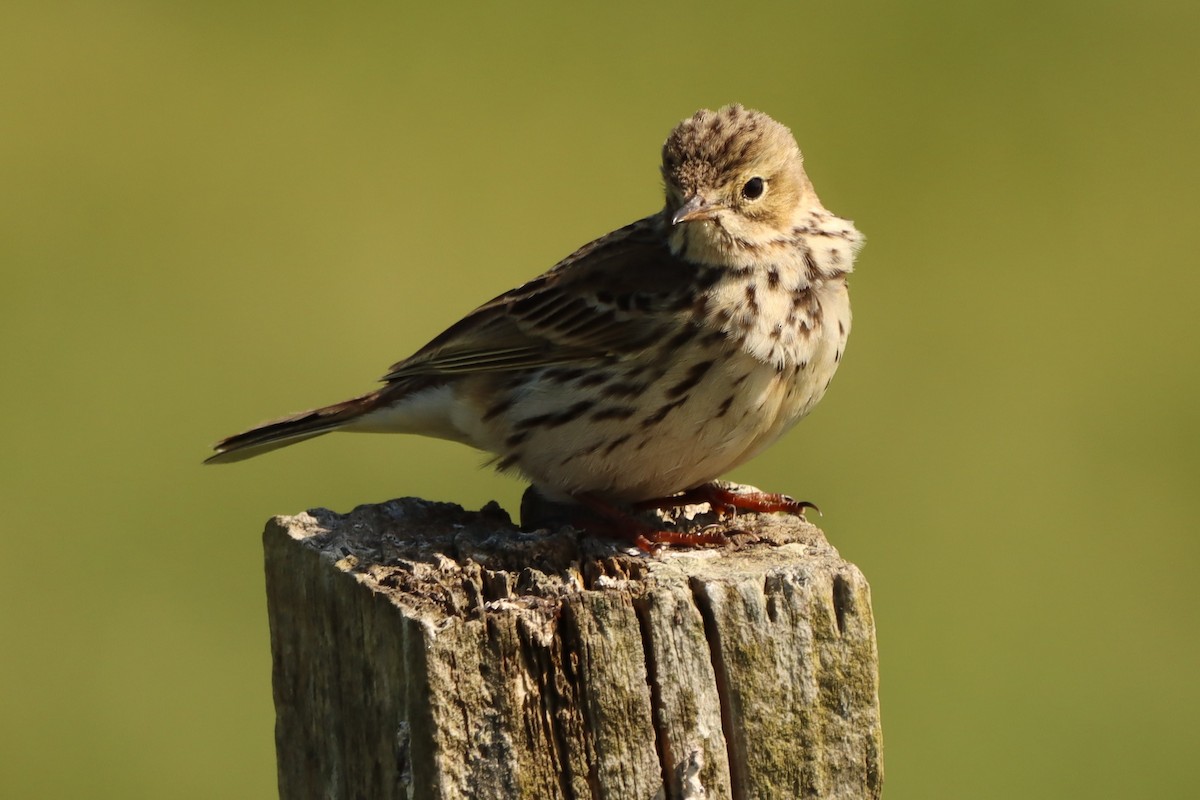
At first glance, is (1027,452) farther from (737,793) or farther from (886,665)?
(737,793)

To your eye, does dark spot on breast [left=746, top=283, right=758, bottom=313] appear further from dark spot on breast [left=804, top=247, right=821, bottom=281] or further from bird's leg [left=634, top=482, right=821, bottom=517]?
bird's leg [left=634, top=482, right=821, bottom=517]

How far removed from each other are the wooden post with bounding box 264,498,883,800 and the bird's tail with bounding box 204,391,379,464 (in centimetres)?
254

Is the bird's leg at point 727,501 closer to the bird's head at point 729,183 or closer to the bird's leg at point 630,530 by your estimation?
the bird's leg at point 630,530

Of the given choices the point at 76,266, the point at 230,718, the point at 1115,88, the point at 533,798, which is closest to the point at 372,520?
the point at 533,798

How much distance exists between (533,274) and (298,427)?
828 centimetres

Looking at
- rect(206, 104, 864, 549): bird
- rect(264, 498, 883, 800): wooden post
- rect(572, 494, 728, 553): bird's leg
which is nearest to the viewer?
rect(264, 498, 883, 800): wooden post

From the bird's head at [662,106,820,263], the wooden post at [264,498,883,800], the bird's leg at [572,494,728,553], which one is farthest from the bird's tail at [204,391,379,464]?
the wooden post at [264,498,883,800]

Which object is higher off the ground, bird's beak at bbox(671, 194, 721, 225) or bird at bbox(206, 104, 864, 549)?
bird's beak at bbox(671, 194, 721, 225)

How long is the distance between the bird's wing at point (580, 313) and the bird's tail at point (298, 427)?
0.19 m

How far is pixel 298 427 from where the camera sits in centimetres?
718

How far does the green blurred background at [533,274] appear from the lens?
11812mm

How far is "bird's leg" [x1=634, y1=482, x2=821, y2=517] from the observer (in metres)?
6.15

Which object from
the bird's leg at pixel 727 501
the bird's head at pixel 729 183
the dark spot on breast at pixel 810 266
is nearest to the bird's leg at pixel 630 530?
the bird's leg at pixel 727 501

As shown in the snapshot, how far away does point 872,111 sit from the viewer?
17516mm
